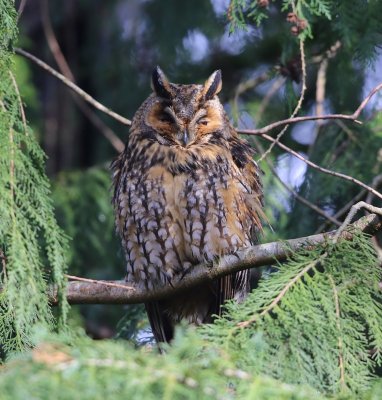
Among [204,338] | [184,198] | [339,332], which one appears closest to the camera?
[204,338]

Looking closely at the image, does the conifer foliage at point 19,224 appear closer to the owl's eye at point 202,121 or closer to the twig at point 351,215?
the twig at point 351,215

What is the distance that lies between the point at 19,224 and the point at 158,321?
135 centimetres

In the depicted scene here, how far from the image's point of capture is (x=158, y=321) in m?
3.53

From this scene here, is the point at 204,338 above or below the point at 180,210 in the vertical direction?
below

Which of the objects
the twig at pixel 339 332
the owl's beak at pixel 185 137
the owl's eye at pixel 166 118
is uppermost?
the owl's eye at pixel 166 118

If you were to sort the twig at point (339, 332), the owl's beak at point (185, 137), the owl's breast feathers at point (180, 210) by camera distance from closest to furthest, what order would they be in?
the twig at point (339, 332), the owl's breast feathers at point (180, 210), the owl's beak at point (185, 137)

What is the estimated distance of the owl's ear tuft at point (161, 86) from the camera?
11.7 ft

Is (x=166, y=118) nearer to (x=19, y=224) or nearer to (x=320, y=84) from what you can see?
(x=320, y=84)

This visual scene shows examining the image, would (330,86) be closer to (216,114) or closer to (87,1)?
(216,114)

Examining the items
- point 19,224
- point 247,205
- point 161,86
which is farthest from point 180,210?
point 19,224

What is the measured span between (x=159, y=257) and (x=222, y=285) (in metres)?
0.30

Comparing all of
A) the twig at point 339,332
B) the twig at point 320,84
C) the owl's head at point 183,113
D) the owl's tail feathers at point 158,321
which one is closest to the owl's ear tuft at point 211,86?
the owl's head at point 183,113

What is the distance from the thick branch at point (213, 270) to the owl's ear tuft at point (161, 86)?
85 cm

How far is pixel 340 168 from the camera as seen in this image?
404 centimetres
